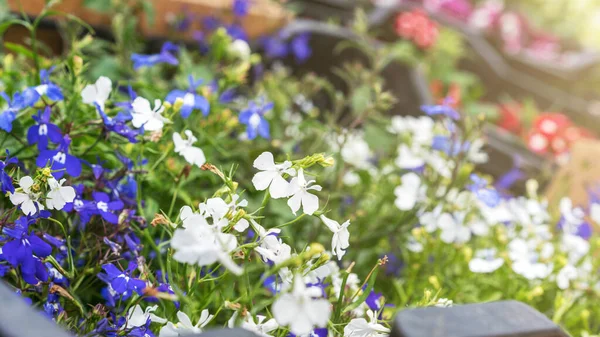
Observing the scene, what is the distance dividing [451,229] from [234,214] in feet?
1.96

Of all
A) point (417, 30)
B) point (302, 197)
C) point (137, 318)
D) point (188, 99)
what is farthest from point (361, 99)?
point (417, 30)

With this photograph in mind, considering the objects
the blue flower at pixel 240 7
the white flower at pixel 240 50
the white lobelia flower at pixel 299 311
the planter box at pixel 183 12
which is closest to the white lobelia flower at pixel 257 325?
the white lobelia flower at pixel 299 311

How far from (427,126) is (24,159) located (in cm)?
101

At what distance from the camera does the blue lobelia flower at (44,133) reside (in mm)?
713

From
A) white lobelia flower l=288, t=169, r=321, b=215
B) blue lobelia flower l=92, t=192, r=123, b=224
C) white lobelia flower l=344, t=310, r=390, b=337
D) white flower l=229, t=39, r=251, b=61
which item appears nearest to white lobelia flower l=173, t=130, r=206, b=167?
blue lobelia flower l=92, t=192, r=123, b=224

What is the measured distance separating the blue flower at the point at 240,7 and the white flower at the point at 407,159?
0.64m

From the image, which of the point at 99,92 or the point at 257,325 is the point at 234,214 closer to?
the point at 257,325

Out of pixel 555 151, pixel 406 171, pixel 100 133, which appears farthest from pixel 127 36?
pixel 555 151

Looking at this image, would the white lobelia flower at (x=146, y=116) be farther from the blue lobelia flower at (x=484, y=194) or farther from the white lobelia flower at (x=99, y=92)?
the blue lobelia flower at (x=484, y=194)

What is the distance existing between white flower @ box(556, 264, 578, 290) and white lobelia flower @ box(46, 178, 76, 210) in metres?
0.82

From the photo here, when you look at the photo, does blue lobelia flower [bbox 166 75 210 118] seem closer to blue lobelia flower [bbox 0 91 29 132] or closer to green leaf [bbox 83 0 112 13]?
blue lobelia flower [bbox 0 91 29 132]

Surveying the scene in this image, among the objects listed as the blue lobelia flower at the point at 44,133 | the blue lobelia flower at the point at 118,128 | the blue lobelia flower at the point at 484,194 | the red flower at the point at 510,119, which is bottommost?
the red flower at the point at 510,119

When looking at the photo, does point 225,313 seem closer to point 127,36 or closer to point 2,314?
point 2,314

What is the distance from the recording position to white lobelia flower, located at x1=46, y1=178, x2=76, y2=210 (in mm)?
590
